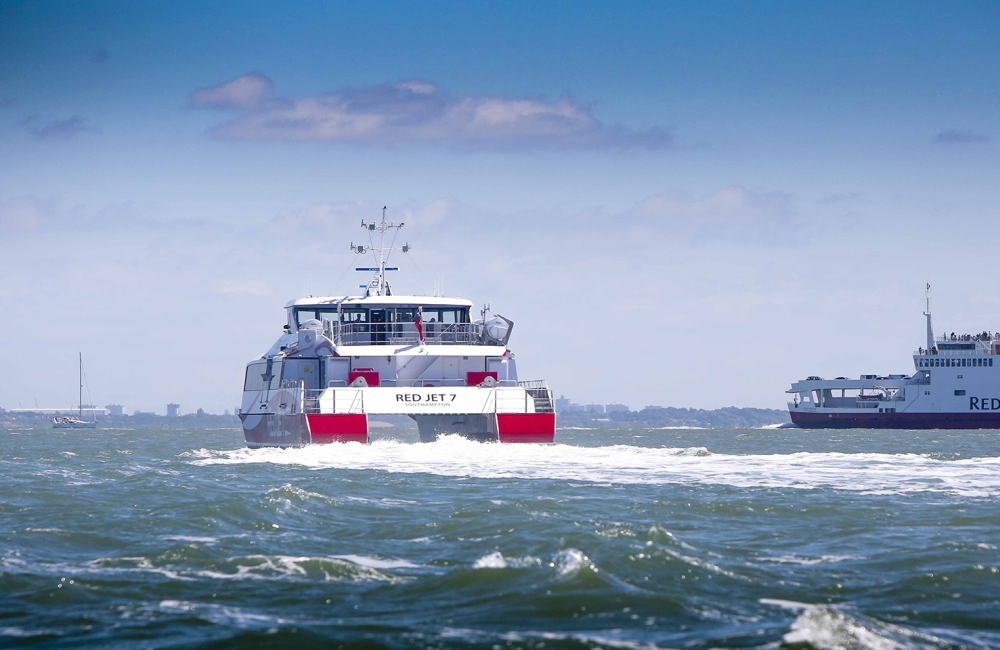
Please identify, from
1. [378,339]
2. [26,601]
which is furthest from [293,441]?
[26,601]

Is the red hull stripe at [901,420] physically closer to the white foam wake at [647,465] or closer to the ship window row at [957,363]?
the ship window row at [957,363]

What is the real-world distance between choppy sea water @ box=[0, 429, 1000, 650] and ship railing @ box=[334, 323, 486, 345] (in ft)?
37.8

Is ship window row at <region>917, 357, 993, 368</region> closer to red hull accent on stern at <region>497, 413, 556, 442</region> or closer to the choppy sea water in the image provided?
red hull accent on stern at <region>497, 413, 556, 442</region>

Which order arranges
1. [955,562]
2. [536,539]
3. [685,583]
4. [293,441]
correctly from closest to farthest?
[685,583] < [955,562] < [536,539] < [293,441]

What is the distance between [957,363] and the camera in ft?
296

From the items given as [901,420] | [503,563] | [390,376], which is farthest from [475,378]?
[901,420]

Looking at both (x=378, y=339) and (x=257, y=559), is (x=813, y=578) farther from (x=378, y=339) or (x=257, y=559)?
(x=378, y=339)

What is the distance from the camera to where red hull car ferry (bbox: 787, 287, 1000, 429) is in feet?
292

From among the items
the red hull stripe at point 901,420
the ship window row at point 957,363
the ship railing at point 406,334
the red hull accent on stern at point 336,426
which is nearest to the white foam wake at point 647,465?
the red hull accent on stern at point 336,426

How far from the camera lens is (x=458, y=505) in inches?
683

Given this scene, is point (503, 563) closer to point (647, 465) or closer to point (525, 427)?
point (647, 465)

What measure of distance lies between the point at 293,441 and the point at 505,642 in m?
22.8

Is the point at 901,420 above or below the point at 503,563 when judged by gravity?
below

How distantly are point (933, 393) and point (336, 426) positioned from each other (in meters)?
→ 73.3
